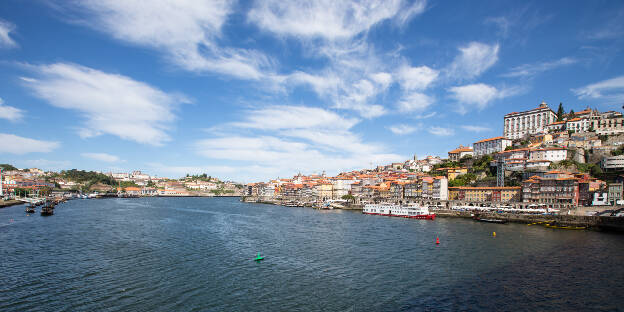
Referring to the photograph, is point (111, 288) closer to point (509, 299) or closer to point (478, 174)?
point (509, 299)

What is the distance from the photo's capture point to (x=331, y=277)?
60.8 ft

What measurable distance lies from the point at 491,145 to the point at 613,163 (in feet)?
95.7

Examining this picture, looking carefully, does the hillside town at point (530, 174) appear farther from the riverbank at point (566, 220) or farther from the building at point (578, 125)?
the riverbank at point (566, 220)

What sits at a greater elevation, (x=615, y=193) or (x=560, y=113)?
(x=560, y=113)

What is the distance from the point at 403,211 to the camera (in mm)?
55500

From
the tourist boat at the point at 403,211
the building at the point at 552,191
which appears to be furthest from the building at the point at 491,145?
the tourist boat at the point at 403,211

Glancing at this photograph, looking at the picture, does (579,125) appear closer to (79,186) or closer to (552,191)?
(552,191)

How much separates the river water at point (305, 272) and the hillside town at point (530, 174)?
66.0 ft

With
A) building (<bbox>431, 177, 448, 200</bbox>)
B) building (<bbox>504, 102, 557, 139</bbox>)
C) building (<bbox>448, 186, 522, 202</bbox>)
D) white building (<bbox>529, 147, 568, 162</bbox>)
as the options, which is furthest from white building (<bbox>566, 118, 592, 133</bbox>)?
building (<bbox>431, 177, 448, 200</bbox>)

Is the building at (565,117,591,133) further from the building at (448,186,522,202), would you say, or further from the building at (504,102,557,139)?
the building at (448,186,522,202)

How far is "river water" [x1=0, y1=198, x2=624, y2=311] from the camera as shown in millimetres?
14609

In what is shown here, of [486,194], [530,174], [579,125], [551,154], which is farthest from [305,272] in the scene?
[579,125]

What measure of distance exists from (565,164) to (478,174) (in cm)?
1578

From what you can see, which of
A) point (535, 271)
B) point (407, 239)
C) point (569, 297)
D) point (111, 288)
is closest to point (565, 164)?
point (407, 239)
